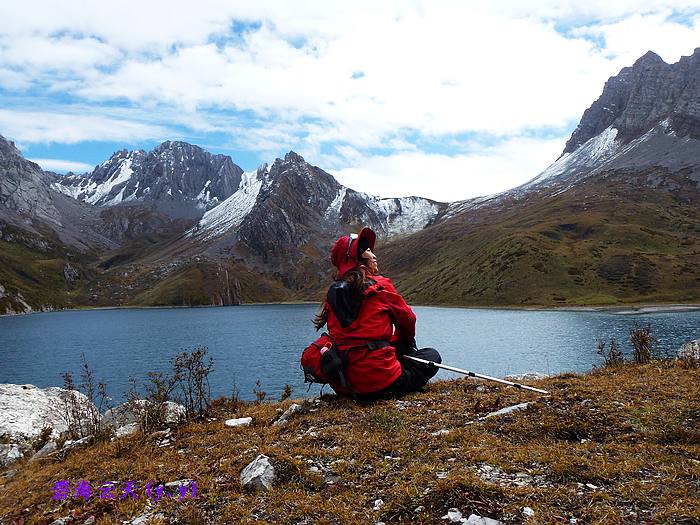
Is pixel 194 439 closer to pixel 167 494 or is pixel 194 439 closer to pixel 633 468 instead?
pixel 167 494

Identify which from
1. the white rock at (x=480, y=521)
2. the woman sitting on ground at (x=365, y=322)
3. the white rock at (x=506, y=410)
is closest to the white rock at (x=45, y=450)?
the woman sitting on ground at (x=365, y=322)

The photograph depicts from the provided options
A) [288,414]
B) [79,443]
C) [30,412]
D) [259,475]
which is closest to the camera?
[259,475]

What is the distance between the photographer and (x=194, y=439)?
10.3m

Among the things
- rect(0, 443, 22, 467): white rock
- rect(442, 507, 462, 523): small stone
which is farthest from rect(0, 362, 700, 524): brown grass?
rect(0, 443, 22, 467): white rock

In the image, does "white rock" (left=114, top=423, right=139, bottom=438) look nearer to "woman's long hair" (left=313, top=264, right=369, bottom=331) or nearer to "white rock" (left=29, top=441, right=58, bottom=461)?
"white rock" (left=29, top=441, right=58, bottom=461)

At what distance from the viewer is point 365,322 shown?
33.0 ft

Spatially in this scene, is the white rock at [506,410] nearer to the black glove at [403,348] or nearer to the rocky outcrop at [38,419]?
the black glove at [403,348]

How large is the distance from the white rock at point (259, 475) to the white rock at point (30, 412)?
11.3 metres

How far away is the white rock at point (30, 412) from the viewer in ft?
60.1

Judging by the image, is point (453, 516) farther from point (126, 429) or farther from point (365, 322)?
point (126, 429)

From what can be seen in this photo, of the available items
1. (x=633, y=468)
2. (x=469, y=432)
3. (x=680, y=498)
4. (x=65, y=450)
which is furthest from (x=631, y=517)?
(x=65, y=450)

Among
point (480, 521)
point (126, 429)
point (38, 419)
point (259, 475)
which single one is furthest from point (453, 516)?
point (38, 419)

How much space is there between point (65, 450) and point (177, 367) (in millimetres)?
3471

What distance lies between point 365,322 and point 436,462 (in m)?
3.81
